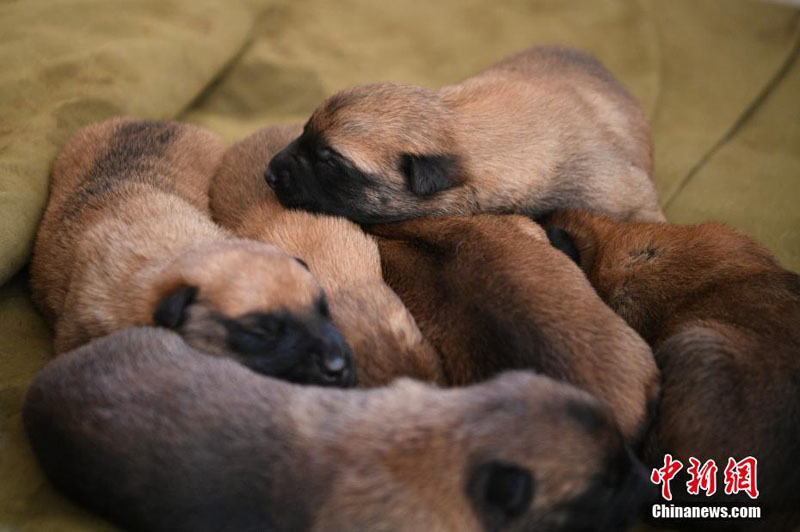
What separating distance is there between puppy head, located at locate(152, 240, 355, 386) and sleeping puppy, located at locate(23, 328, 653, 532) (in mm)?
214

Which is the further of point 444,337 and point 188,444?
point 444,337

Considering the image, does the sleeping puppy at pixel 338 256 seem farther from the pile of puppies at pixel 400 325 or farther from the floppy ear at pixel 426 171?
the floppy ear at pixel 426 171

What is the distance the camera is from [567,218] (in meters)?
4.26

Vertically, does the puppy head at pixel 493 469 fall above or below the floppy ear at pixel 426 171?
below

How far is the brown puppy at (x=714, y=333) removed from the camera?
9.69 ft

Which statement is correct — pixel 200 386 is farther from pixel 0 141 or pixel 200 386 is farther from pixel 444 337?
pixel 0 141

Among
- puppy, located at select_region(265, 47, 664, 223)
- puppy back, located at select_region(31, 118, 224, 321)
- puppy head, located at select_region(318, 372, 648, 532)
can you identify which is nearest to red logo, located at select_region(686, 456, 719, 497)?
puppy head, located at select_region(318, 372, 648, 532)

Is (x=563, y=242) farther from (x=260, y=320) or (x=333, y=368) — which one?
(x=260, y=320)

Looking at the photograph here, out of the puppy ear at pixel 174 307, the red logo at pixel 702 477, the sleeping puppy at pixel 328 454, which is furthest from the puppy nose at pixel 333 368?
the red logo at pixel 702 477

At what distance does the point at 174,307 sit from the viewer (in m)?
3.06

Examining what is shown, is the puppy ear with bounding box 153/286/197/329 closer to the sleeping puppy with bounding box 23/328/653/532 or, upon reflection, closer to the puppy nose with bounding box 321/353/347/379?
the sleeping puppy with bounding box 23/328/653/532

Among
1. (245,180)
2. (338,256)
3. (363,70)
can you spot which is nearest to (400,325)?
(338,256)

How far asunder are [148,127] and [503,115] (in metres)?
1.92

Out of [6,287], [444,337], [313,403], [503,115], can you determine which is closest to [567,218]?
[503,115]
